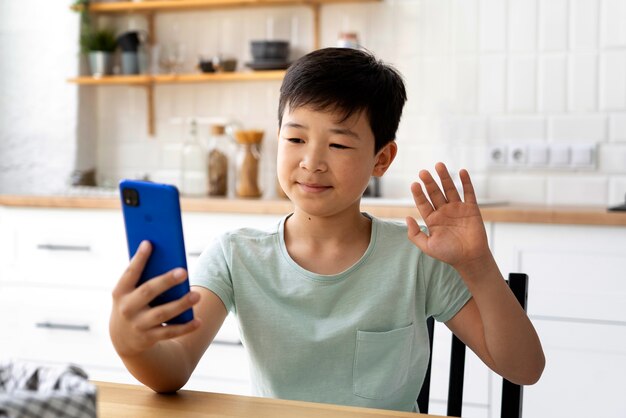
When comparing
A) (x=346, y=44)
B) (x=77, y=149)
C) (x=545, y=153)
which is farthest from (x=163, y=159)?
(x=545, y=153)

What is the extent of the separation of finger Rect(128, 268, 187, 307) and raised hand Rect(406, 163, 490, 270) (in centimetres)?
38

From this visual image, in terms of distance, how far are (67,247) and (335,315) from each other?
1.87m

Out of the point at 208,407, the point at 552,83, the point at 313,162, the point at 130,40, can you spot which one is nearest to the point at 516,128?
the point at 552,83

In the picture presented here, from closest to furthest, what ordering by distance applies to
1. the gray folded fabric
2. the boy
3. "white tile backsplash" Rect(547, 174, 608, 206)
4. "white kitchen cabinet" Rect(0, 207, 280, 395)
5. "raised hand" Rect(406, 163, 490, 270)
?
1. the gray folded fabric
2. "raised hand" Rect(406, 163, 490, 270)
3. the boy
4. "white kitchen cabinet" Rect(0, 207, 280, 395)
5. "white tile backsplash" Rect(547, 174, 608, 206)

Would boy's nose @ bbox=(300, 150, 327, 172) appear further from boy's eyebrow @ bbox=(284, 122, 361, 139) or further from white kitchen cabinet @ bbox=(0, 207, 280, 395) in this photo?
white kitchen cabinet @ bbox=(0, 207, 280, 395)

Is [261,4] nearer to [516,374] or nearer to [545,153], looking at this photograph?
[545,153]

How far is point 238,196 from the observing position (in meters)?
3.27

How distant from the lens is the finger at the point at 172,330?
94cm

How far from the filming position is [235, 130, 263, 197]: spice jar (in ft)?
10.7

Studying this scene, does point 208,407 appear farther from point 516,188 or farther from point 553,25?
point 553,25

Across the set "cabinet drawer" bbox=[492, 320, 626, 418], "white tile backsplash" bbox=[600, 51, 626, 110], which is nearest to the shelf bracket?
"white tile backsplash" bbox=[600, 51, 626, 110]

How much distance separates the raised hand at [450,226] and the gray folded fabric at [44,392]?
0.62 metres

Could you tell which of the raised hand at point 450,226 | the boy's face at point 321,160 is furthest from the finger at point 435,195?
the boy's face at point 321,160

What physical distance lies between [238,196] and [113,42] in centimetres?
85
